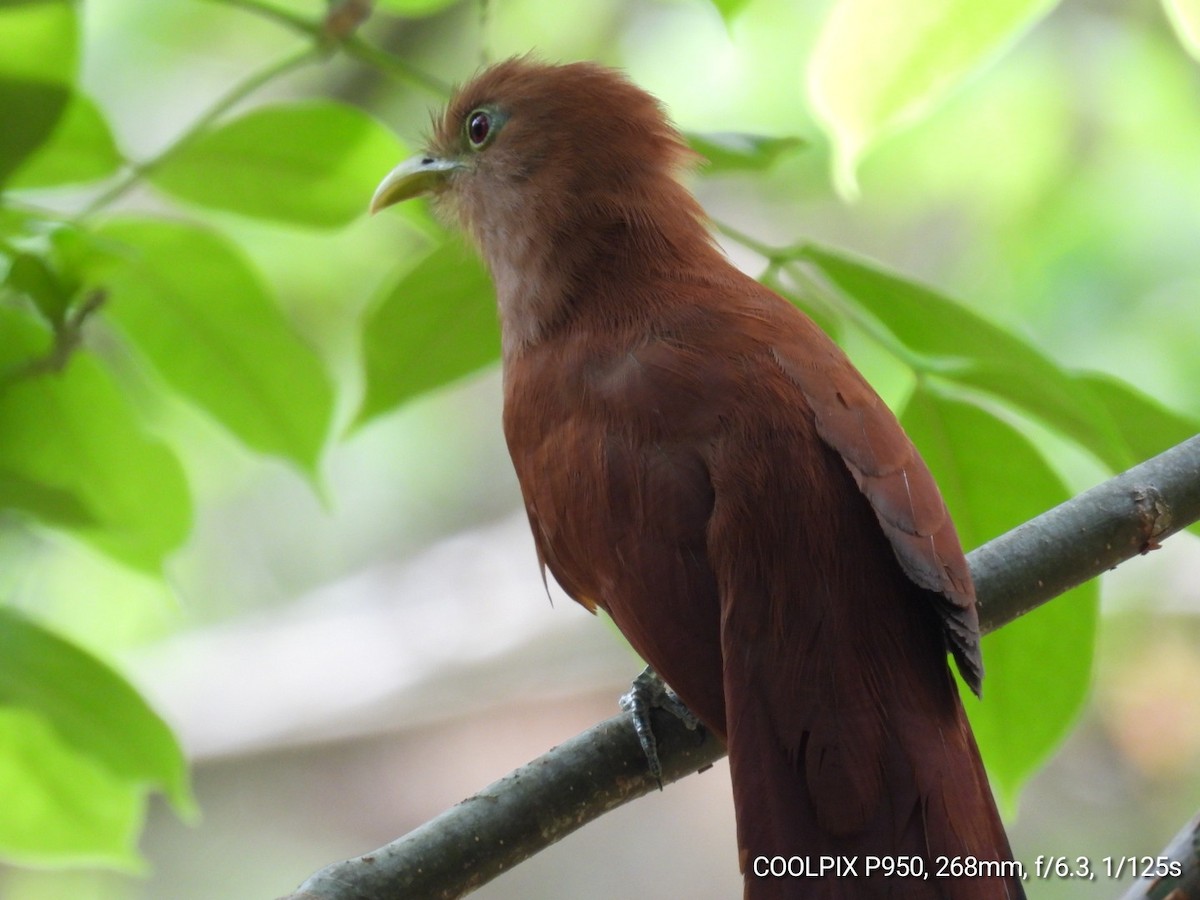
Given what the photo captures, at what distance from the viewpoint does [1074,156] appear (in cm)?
464

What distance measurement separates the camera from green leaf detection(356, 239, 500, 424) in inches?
65.6

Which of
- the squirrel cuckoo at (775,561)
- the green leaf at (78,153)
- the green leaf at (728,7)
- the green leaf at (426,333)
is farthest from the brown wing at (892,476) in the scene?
the green leaf at (78,153)

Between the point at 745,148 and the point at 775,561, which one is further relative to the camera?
the point at 745,148

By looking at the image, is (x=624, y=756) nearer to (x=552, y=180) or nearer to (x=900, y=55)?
(x=900, y=55)

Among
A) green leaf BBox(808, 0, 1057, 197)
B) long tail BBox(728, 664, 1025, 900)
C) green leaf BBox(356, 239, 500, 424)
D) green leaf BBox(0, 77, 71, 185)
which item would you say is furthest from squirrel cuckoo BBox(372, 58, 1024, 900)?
green leaf BBox(0, 77, 71, 185)

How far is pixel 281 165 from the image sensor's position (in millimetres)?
1803

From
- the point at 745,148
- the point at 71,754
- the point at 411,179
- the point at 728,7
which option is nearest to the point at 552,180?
the point at 411,179

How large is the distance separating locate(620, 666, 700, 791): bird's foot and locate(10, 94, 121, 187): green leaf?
3.16ft

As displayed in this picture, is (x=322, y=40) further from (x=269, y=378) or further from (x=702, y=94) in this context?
(x=702, y=94)

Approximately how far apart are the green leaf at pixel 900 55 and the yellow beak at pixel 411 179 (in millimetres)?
692

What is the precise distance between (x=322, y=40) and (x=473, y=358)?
17.8 inches

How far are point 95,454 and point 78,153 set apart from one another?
0.40 m

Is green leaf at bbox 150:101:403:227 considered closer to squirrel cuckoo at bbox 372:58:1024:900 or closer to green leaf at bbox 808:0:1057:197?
squirrel cuckoo at bbox 372:58:1024:900

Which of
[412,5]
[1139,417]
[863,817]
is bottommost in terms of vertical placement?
[863,817]
